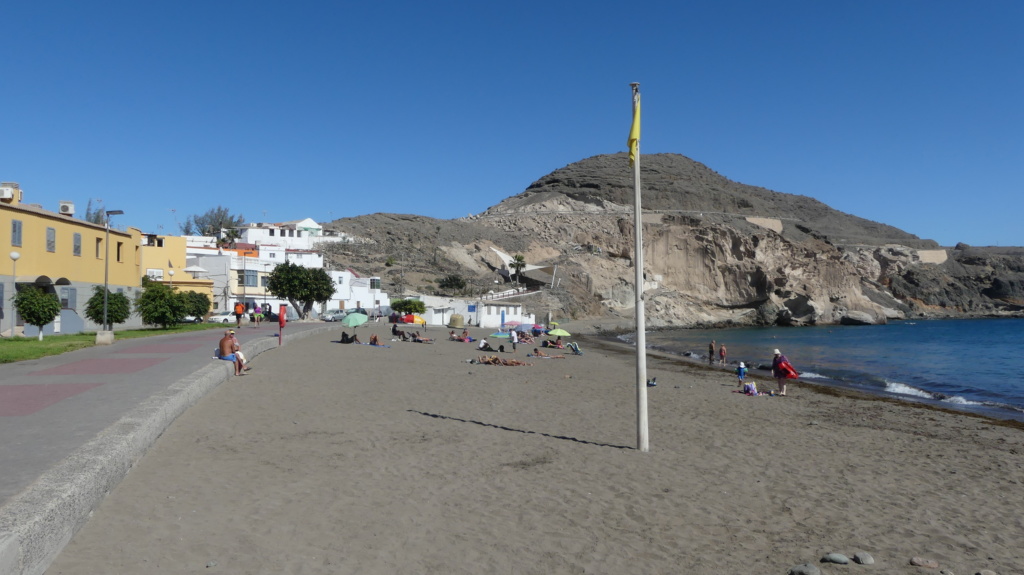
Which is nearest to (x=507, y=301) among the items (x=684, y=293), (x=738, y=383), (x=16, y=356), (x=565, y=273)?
(x=565, y=273)

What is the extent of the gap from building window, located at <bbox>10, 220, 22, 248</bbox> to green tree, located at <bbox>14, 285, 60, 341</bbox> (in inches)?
108

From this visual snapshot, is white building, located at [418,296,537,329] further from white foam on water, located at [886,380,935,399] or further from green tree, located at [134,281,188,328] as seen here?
white foam on water, located at [886,380,935,399]

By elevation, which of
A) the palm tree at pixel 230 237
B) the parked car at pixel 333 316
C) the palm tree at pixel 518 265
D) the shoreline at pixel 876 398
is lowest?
the shoreline at pixel 876 398

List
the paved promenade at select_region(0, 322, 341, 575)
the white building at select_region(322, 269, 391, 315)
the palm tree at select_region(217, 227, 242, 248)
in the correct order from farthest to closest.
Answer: the palm tree at select_region(217, 227, 242, 248)
the white building at select_region(322, 269, 391, 315)
the paved promenade at select_region(0, 322, 341, 575)

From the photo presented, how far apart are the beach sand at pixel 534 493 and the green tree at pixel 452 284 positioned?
58236 mm

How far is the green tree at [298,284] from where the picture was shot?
156 ft

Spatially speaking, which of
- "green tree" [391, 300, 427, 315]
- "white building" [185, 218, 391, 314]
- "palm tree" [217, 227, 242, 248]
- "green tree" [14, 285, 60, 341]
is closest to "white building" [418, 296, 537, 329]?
"green tree" [391, 300, 427, 315]

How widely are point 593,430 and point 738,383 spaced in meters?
11.9

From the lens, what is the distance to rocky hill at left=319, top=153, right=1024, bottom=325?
7856cm

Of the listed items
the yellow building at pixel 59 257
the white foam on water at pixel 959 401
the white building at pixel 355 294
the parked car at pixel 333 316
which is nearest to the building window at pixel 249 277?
the parked car at pixel 333 316

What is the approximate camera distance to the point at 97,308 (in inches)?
1111

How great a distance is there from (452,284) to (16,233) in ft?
159

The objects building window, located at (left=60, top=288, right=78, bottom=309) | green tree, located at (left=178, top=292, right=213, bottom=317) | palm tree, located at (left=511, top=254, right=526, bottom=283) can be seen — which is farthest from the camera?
palm tree, located at (left=511, top=254, right=526, bottom=283)

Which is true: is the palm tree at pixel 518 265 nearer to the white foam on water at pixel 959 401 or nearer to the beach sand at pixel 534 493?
the white foam on water at pixel 959 401
